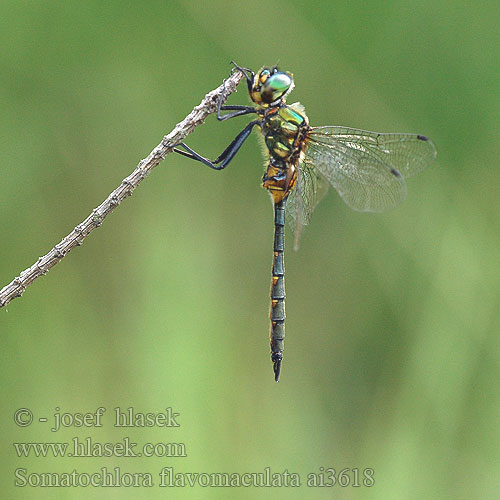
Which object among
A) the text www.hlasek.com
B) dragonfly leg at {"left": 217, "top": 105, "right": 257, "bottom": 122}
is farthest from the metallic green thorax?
the text www.hlasek.com

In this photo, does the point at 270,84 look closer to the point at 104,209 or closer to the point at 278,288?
the point at 278,288

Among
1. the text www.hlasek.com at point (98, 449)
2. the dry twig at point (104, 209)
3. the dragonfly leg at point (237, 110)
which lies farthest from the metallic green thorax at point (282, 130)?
the text www.hlasek.com at point (98, 449)

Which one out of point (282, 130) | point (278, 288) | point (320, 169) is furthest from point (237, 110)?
point (278, 288)

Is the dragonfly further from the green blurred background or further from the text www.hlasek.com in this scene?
the text www.hlasek.com

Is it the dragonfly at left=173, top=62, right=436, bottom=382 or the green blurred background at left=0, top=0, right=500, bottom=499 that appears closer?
the green blurred background at left=0, top=0, right=500, bottom=499

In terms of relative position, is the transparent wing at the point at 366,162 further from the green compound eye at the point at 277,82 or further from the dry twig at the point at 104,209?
the dry twig at the point at 104,209

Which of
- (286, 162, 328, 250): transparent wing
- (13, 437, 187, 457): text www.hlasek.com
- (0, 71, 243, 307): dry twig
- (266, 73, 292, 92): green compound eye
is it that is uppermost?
(266, 73, 292, 92): green compound eye
